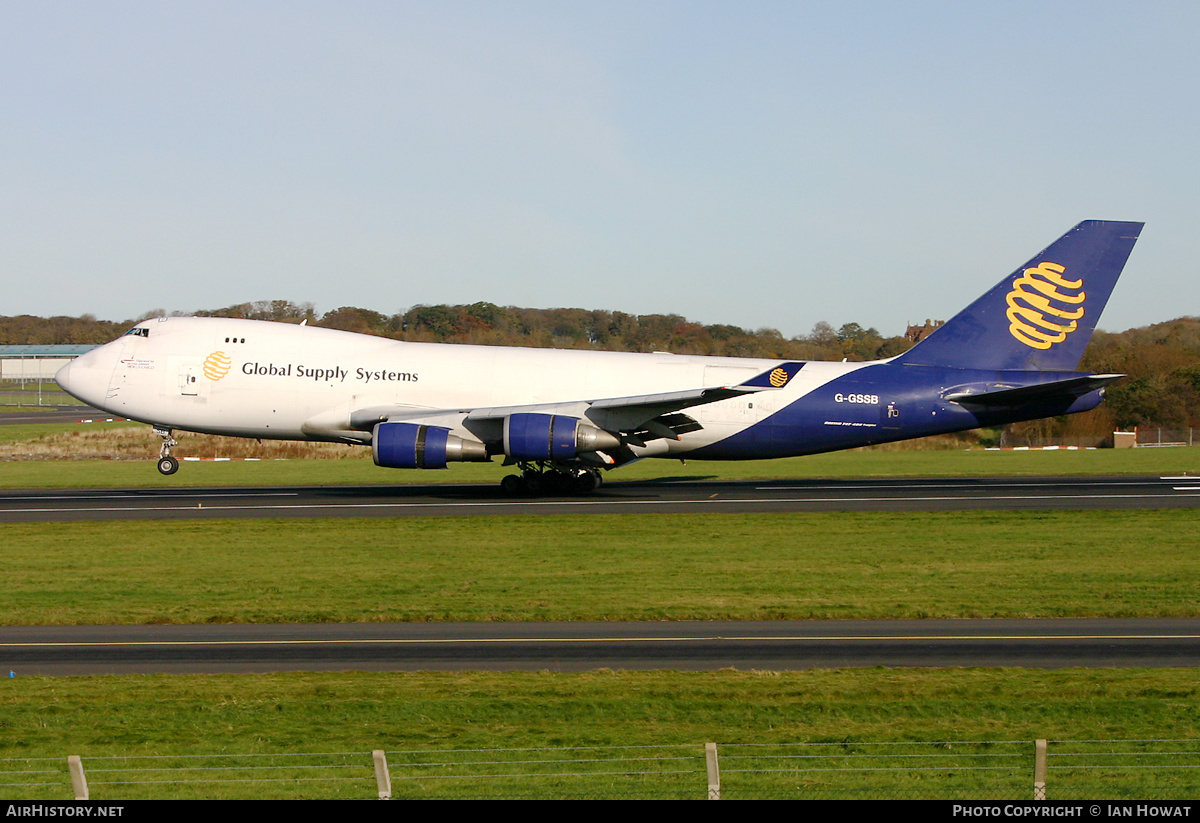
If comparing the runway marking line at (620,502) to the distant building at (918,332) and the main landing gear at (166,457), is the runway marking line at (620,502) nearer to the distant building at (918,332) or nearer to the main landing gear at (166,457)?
the main landing gear at (166,457)

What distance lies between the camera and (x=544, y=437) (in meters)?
33.9

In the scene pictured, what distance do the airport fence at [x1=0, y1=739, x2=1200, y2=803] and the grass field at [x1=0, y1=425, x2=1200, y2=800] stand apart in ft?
0.16

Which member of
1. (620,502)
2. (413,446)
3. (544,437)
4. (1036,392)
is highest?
(1036,392)

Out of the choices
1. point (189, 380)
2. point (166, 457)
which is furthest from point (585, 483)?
point (166, 457)

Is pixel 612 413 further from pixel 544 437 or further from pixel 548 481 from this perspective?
pixel 548 481

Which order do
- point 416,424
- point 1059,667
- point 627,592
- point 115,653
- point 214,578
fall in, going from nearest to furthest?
1. point 1059,667
2. point 115,653
3. point 627,592
4. point 214,578
5. point 416,424

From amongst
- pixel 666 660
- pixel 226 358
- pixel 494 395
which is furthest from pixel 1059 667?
pixel 226 358

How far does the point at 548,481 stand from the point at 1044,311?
18004mm

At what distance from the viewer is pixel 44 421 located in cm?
8919

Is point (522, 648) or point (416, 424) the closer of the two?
point (522, 648)

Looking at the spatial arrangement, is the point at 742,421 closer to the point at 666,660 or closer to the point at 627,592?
the point at 627,592

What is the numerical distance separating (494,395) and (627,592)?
1624 centimetres

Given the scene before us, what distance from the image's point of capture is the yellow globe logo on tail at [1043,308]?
121ft

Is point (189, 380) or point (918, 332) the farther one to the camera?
point (918, 332)
